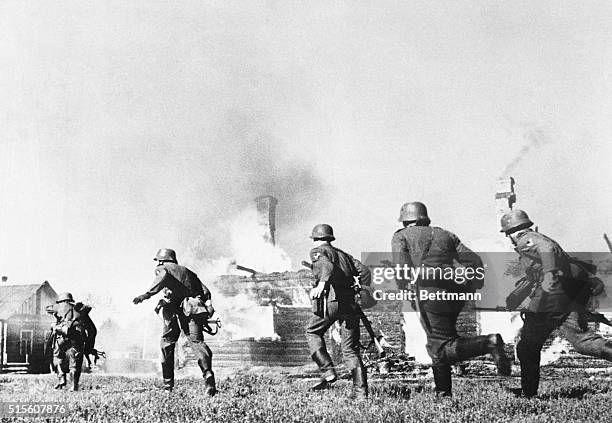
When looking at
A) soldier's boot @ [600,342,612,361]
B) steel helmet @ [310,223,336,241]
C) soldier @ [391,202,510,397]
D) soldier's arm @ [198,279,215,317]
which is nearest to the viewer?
soldier @ [391,202,510,397]

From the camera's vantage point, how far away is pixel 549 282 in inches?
279

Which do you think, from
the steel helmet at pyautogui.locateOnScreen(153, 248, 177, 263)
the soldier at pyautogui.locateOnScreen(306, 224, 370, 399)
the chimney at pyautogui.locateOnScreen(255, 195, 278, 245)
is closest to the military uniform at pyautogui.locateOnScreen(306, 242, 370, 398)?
the soldier at pyautogui.locateOnScreen(306, 224, 370, 399)

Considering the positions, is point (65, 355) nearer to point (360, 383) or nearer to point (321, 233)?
point (321, 233)

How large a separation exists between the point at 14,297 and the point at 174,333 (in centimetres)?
1370

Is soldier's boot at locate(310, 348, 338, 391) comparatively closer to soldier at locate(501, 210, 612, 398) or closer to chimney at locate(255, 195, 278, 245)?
soldier at locate(501, 210, 612, 398)

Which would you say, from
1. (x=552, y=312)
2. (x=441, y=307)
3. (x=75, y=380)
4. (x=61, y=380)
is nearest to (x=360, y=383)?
(x=441, y=307)

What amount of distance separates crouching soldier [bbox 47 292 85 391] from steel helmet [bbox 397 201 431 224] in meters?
5.37

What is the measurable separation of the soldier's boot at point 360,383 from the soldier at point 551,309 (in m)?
1.64

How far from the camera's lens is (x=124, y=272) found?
24.8 meters

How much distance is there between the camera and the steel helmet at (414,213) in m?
7.76

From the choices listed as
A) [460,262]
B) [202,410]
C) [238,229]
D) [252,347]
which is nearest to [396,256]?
[460,262]

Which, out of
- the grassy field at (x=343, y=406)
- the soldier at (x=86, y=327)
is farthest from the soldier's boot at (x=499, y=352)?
the soldier at (x=86, y=327)

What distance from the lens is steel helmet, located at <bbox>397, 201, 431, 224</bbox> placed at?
7759 mm

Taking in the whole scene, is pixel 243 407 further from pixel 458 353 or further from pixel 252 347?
pixel 252 347
